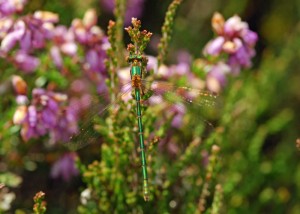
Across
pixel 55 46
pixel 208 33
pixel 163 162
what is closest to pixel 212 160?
pixel 163 162

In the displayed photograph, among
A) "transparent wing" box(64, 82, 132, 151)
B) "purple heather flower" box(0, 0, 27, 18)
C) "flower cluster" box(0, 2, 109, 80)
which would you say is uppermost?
"purple heather flower" box(0, 0, 27, 18)

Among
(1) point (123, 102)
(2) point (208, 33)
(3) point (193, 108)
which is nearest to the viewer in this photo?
(1) point (123, 102)

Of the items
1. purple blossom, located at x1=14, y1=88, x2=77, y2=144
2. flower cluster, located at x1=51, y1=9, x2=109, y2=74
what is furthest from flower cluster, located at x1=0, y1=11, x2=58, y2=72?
purple blossom, located at x1=14, y1=88, x2=77, y2=144

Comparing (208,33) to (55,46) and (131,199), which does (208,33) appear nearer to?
(55,46)

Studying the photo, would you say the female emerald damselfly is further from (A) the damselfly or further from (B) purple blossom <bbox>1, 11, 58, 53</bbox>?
(B) purple blossom <bbox>1, 11, 58, 53</bbox>

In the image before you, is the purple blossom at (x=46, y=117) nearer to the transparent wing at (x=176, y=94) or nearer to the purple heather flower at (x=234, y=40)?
the transparent wing at (x=176, y=94)

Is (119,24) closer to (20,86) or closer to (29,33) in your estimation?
(29,33)

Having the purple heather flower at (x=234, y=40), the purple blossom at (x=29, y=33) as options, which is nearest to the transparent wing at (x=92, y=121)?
the purple blossom at (x=29, y=33)

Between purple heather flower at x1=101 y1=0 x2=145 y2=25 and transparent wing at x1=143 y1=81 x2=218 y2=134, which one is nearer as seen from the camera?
transparent wing at x1=143 y1=81 x2=218 y2=134
